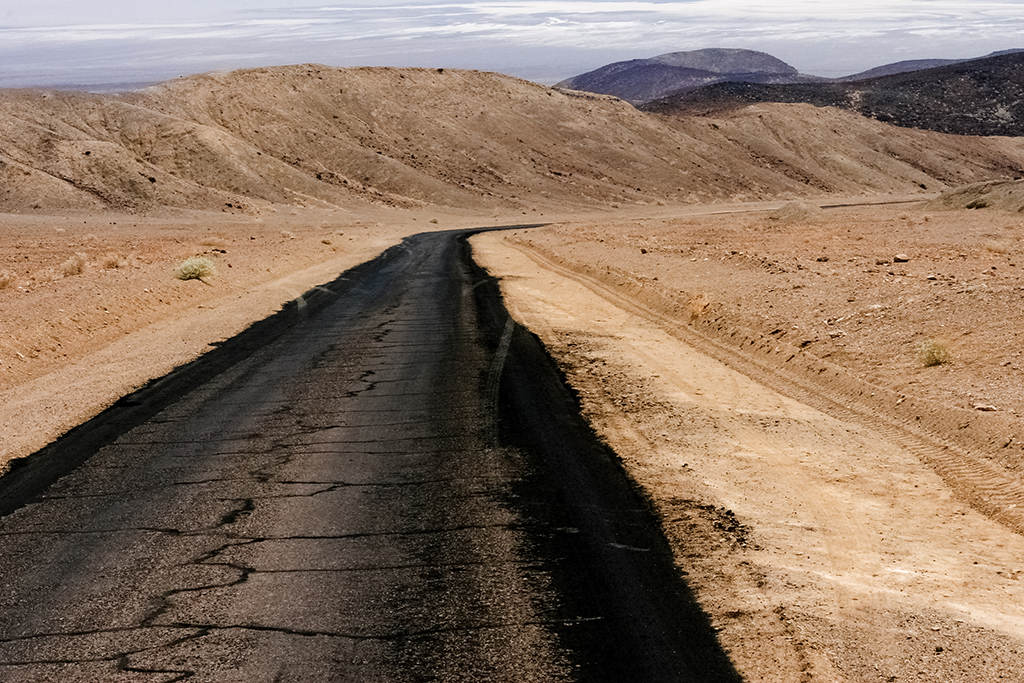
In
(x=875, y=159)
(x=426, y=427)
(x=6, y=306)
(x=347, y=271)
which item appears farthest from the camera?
(x=875, y=159)

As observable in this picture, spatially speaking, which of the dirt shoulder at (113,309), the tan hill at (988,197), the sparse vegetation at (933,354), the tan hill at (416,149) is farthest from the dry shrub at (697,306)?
the tan hill at (416,149)

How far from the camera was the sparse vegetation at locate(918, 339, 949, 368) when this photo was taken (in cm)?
1188

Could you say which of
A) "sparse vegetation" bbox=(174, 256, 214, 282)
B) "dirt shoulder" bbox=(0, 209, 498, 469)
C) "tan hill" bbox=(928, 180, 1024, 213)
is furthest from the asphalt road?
"tan hill" bbox=(928, 180, 1024, 213)

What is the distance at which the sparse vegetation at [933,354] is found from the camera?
11875 mm

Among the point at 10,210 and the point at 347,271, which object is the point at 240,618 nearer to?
the point at 347,271

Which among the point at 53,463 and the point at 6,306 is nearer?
the point at 53,463

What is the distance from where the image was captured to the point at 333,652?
4918mm

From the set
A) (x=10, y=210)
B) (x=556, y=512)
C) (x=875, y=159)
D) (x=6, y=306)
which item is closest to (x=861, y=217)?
(x=6, y=306)

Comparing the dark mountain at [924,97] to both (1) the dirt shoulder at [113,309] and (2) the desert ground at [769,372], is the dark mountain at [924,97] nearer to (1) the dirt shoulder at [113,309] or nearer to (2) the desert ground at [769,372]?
(2) the desert ground at [769,372]

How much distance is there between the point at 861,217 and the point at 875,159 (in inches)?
3201

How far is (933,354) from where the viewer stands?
11.9m

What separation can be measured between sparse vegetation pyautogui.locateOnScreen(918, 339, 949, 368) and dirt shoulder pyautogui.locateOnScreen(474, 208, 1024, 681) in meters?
0.15

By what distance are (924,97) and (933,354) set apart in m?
159

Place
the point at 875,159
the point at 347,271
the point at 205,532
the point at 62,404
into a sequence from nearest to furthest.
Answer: the point at 205,532
the point at 62,404
the point at 347,271
the point at 875,159
